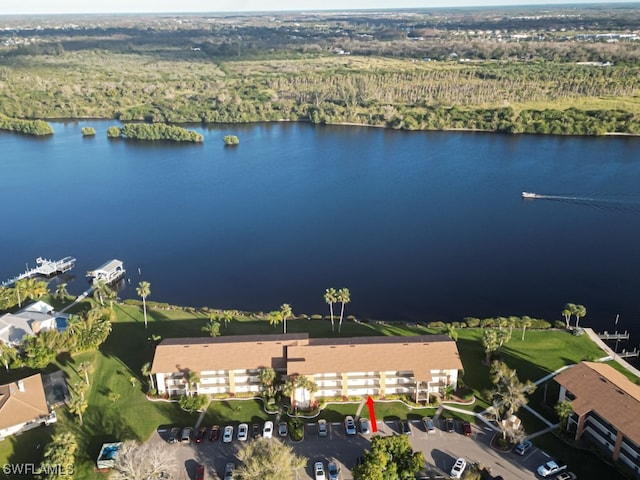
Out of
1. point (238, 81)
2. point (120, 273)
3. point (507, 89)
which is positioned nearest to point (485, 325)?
point (120, 273)

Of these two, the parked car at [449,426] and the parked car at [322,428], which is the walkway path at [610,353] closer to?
the parked car at [449,426]

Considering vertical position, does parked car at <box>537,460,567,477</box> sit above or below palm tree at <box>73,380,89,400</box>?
below

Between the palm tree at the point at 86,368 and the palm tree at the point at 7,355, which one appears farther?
the palm tree at the point at 7,355

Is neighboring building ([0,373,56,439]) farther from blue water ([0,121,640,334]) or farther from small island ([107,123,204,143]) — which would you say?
small island ([107,123,204,143])

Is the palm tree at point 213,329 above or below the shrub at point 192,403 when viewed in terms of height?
above

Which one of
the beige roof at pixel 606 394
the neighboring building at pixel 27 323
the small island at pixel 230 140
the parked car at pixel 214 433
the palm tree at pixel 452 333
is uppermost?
the small island at pixel 230 140

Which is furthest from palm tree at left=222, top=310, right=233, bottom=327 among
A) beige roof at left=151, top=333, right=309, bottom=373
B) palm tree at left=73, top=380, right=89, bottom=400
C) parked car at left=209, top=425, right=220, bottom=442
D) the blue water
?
parked car at left=209, top=425, right=220, bottom=442

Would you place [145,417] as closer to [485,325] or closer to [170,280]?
[170,280]

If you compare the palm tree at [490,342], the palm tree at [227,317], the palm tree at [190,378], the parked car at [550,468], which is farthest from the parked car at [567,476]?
the palm tree at [227,317]
